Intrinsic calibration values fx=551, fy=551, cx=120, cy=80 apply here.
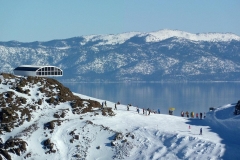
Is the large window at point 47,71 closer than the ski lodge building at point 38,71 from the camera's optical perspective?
No

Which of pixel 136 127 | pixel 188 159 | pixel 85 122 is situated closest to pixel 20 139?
pixel 85 122

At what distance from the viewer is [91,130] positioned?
2210 inches

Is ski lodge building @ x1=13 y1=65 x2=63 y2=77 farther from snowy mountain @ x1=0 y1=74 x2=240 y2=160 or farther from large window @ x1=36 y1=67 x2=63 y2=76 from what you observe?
snowy mountain @ x1=0 y1=74 x2=240 y2=160

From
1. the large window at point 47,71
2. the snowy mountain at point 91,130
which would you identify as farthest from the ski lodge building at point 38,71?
the snowy mountain at point 91,130

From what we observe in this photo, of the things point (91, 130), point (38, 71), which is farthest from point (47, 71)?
point (91, 130)

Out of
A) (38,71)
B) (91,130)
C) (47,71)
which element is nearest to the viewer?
(91,130)

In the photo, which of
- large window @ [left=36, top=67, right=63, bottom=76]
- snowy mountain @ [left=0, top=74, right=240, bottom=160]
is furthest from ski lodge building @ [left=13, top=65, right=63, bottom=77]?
snowy mountain @ [left=0, top=74, right=240, bottom=160]

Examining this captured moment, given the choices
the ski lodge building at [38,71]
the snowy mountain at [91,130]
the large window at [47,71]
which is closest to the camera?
the snowy mountain at [91,130]

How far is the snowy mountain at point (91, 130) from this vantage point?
52156 mm

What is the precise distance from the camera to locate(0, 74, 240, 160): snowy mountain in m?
52.2

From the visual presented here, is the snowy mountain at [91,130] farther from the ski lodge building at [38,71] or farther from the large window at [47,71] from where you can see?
the large window at [47,71]

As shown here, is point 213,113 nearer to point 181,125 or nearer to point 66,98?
point 181,125

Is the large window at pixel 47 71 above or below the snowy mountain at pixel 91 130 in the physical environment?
above

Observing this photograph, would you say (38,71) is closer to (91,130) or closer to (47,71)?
(47,71)
